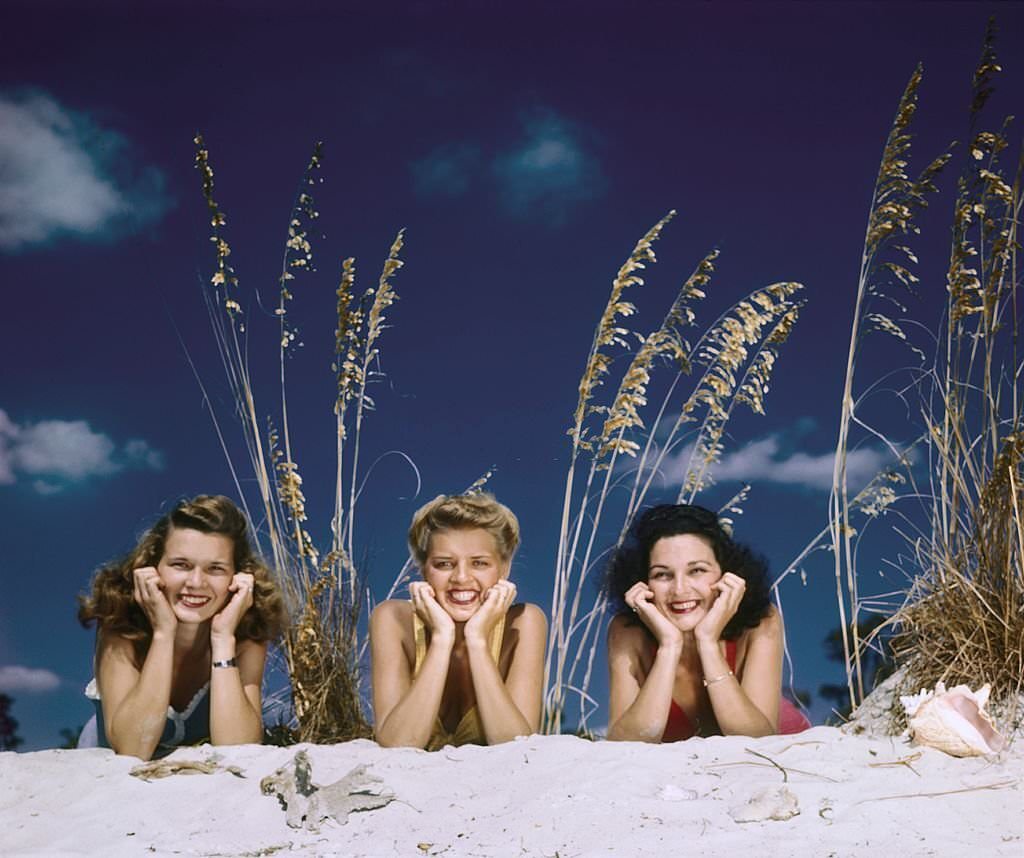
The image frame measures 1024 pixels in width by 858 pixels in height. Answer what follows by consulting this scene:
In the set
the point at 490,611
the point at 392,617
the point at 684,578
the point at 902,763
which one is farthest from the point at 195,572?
the point at 902,763

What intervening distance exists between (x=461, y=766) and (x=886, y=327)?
1.86 meters

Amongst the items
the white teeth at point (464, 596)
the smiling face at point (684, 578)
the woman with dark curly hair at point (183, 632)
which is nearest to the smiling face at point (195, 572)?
the woman with dark curly hair at point (183, 632)

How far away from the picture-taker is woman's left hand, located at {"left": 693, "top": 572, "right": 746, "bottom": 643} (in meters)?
3.11

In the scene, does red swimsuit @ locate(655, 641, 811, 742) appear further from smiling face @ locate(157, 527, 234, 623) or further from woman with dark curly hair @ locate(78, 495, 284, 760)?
smiling face @ locate(157, 527, 234, 623)

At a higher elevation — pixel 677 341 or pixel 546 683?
pixel 677 341

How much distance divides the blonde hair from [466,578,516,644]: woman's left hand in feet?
0.71

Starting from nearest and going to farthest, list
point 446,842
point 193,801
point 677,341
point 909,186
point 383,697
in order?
point 446,842 → point 193,801 → point 383,697 → point 909,186 → point 677,341

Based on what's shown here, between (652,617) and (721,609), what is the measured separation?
20 centimetres

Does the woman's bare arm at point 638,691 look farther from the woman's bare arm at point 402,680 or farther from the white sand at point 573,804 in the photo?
the woman's bare arm at point 402,680

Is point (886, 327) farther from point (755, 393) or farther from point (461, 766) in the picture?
point (461, 766)

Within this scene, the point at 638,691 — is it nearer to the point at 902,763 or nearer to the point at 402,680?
the point at 402,680

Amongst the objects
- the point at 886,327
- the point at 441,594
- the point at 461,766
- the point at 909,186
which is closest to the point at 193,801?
the point at 461,766

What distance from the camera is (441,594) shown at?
10.8ft

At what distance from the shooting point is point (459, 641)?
3381mm
